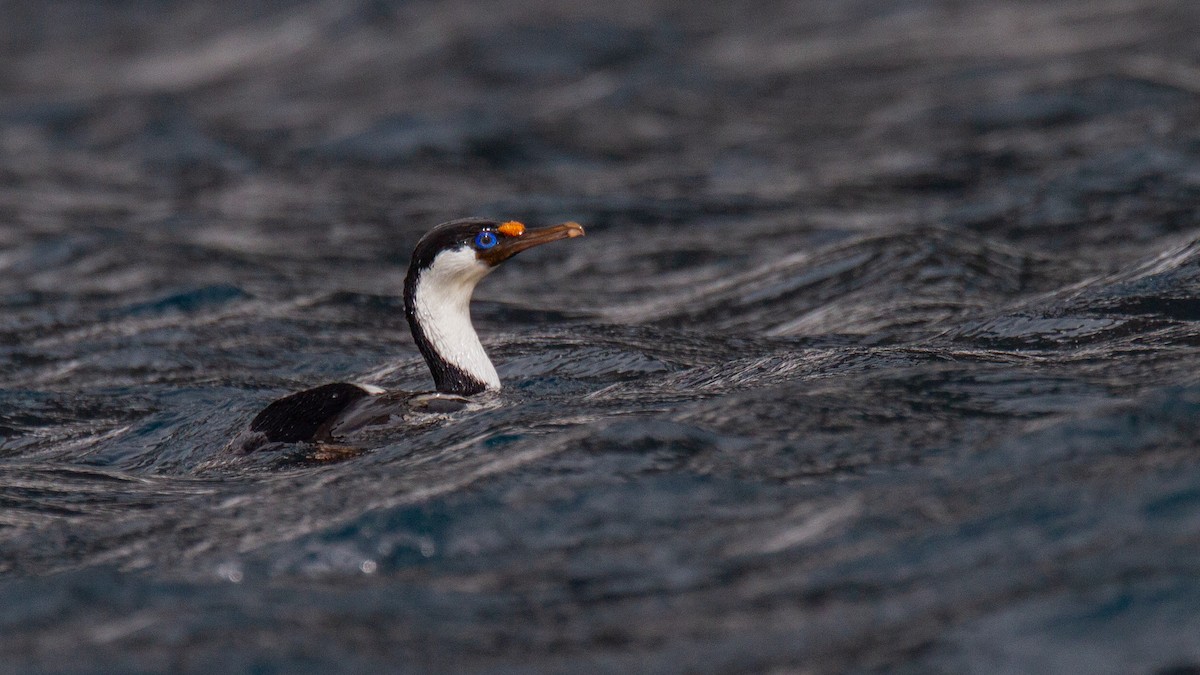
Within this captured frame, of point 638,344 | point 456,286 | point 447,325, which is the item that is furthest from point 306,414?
point 638,344

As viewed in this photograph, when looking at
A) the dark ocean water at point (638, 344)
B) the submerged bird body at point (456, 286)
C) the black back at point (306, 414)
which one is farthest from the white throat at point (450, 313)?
the black back at point (306, 414)

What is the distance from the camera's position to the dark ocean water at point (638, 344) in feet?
15.1

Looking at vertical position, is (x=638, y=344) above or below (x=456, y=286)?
below

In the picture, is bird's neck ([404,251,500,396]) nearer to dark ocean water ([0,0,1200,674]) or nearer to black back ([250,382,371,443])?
dark ocean water ([0,0,1200,674])

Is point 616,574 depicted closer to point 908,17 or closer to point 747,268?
point 747,268

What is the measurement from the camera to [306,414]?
6.52 meters

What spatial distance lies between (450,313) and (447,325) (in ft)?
0.21

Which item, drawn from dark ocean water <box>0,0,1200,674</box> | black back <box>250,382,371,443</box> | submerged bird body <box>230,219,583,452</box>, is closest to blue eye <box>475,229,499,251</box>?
submerged bird body <box>230,219,583,452</box>

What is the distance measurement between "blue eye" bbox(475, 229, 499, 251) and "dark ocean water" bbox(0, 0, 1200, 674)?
753 millimetres

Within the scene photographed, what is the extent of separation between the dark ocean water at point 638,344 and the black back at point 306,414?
0.15 meters

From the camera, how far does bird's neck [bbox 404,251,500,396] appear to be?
292 inches

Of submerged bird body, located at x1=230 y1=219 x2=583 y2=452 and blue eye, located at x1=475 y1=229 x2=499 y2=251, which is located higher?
blue eye, located at x1=475 y1=229 x2=499 y2=251

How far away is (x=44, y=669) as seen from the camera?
4.39 m

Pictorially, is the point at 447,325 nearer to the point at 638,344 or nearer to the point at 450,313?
the point at 450,313
